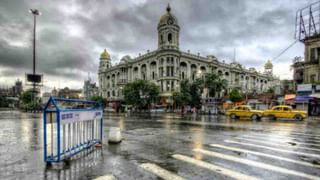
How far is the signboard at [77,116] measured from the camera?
664 cm

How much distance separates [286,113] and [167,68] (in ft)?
129

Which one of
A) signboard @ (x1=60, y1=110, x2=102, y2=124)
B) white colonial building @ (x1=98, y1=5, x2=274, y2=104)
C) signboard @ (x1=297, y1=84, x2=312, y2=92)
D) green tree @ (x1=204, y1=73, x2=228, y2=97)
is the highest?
white colonial building @ (x1=98, y1=5, x2=274, y2=104)

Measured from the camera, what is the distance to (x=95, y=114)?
30.0ft

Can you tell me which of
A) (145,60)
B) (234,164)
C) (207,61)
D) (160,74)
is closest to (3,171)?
(234,164)

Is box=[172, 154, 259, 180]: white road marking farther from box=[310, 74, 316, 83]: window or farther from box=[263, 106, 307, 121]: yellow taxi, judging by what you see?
box=[310, 74, 316, 83]: window

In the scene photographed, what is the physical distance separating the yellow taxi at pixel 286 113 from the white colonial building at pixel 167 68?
2651 centimetres

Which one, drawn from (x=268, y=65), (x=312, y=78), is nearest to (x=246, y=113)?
(x=312, y=78)

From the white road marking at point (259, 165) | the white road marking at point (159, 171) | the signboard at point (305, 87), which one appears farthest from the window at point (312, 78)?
the white road marking at point (159, 171)

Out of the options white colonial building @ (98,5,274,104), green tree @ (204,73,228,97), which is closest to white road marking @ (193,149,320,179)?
green tree @ (204,73,228,97)

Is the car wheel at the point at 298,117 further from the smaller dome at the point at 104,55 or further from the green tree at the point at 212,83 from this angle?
the smaller dome at the point at 104,55

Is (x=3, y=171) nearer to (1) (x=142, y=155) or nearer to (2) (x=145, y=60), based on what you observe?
(1) (x=142, y=155)

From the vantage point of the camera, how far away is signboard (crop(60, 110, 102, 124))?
664cm

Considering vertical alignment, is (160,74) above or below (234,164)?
above

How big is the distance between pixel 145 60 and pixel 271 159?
6498 centimetres
